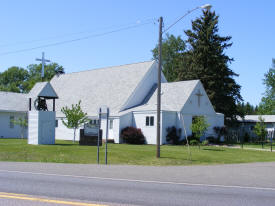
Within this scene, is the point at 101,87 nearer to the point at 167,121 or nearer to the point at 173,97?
the point at 173,97

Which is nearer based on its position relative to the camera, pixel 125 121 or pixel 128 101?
pixel 125 121

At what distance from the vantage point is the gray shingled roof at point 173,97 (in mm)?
A: 35500

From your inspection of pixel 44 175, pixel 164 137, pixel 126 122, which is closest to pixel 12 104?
pixel 126 122

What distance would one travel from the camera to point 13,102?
1720 inches

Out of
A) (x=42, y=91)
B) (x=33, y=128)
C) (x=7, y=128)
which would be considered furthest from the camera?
(x=7, y=128)

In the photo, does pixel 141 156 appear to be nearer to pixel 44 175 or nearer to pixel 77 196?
pixel 44 175

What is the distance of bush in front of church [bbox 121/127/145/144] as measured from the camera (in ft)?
112

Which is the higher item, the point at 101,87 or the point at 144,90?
the point at 101,87

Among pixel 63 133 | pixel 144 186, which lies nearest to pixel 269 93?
pixel 63 133

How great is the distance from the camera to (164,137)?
3416 centimetres

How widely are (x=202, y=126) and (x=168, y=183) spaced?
17.9m

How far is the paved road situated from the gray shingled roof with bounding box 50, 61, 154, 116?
73.5ft

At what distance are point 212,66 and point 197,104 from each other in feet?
40.5

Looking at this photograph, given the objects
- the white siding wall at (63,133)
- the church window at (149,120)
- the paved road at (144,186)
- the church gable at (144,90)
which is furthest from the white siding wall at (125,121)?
the paved road at (144,186)
